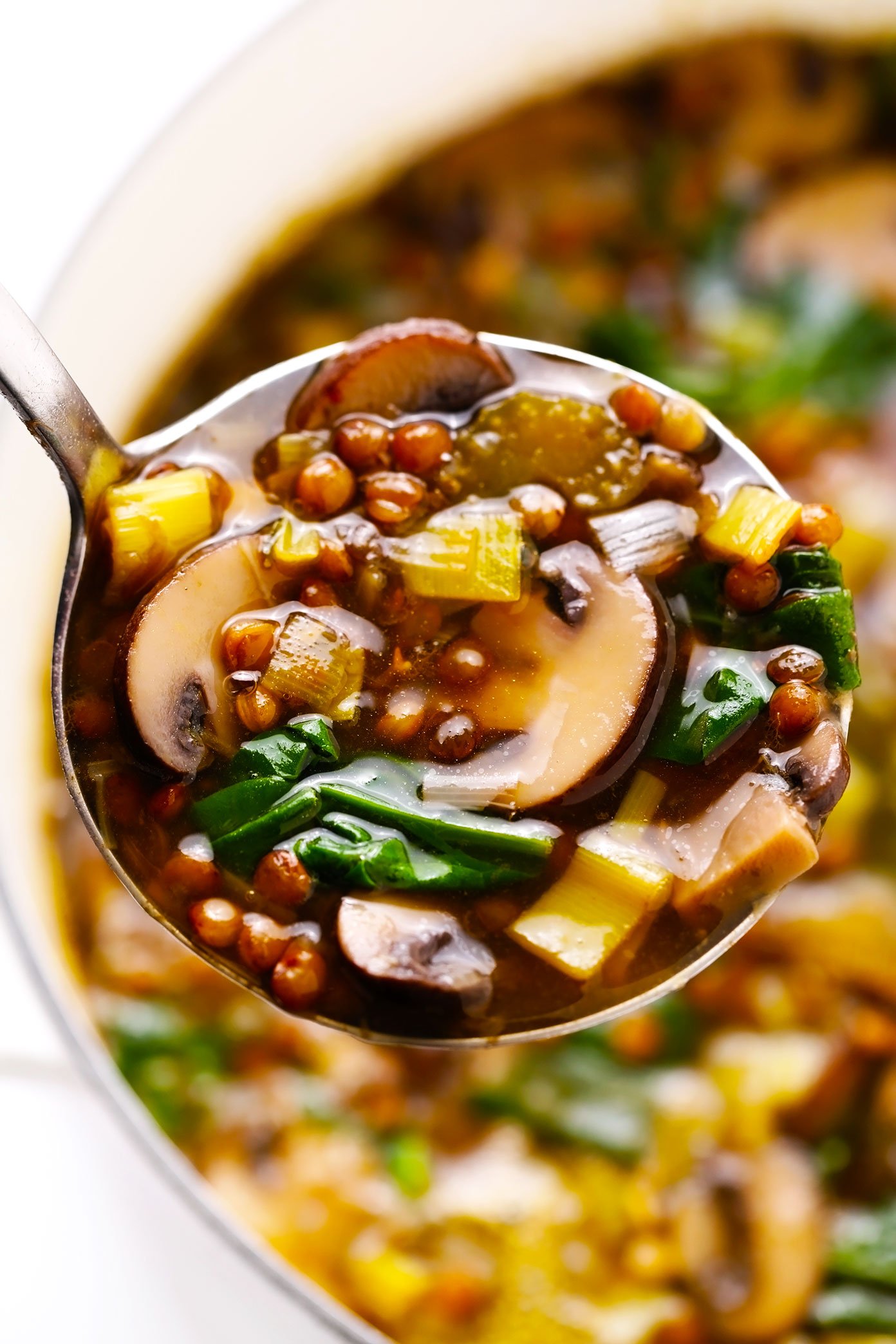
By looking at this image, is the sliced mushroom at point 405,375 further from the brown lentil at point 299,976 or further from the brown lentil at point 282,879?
the brown lentil at point 299,976

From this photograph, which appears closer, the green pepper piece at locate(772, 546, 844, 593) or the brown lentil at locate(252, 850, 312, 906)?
the brown lentil at locate(252, 850, 312, 906)

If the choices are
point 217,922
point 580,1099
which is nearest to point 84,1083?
point 217,922

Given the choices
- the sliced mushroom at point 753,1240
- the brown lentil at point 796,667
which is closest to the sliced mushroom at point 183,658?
the brown lentil at point 796,667

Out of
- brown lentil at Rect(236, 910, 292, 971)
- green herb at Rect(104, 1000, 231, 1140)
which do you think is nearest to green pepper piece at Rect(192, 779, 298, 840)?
brown lentil at Rect(236, 910, 292, 971)

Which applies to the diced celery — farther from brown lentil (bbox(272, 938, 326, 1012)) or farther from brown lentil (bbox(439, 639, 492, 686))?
brown lentil (bbox(272, 938, 326, 1012))

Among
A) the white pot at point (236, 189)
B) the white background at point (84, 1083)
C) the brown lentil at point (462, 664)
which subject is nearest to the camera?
the brown lentil at point (462, 664)

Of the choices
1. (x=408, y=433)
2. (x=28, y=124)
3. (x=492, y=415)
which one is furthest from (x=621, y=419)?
(x=28, y=124)

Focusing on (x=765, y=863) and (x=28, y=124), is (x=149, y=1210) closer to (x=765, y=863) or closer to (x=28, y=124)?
(x=765, y=863)
